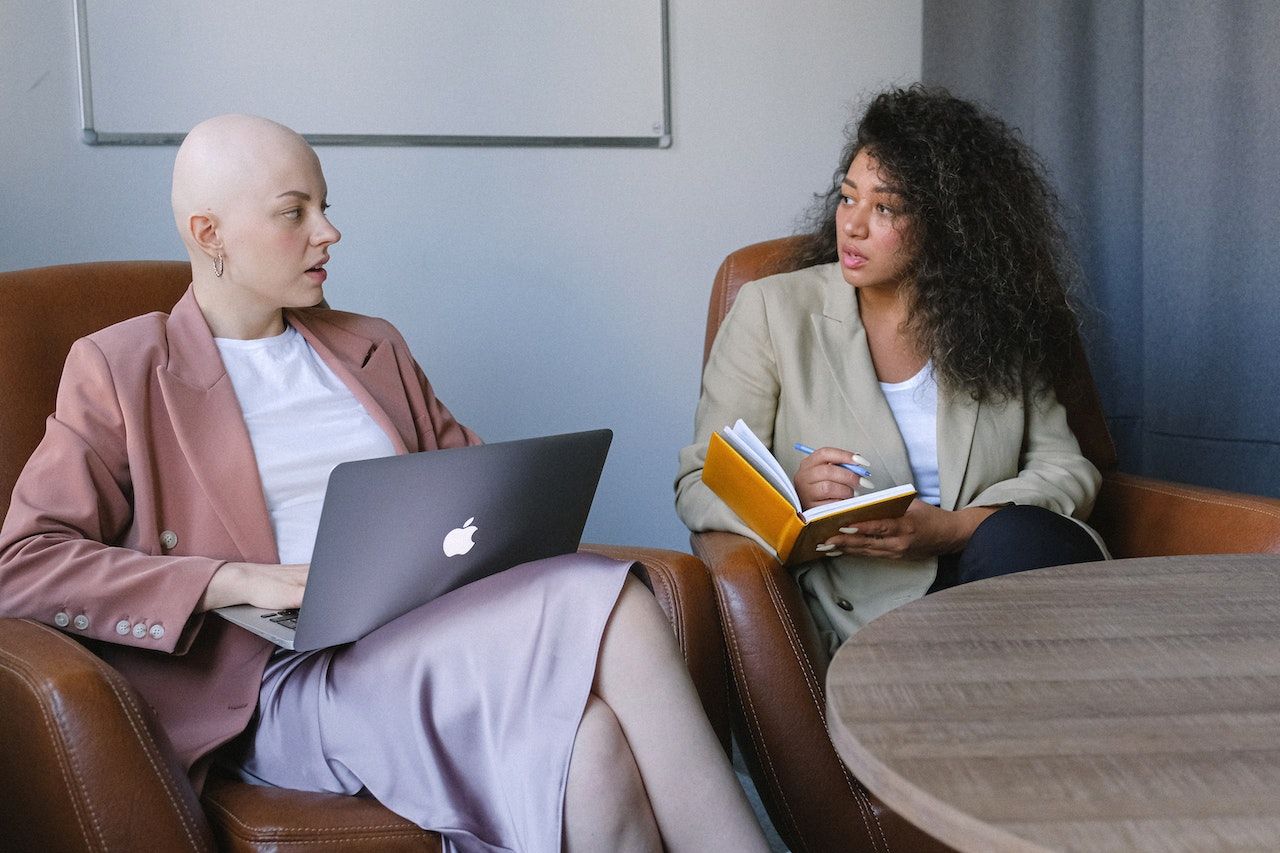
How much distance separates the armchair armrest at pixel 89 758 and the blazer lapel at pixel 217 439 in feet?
0.96

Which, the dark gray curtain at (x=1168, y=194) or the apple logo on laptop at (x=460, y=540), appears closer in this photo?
the apple logo on laptop at (x=460, y=540)

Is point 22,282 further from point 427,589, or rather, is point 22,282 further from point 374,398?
point 427,589

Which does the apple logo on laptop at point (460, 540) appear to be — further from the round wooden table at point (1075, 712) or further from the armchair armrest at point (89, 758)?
the round wooden table at point (1075, 712)

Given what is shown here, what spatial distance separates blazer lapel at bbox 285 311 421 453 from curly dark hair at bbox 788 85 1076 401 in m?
0.83

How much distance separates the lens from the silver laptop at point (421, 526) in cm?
118

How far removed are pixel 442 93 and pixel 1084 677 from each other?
6.00 feet

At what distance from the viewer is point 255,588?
134 centimetres

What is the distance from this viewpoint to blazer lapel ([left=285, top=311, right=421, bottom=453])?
164cm

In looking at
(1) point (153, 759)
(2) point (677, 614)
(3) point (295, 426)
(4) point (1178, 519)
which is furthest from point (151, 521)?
(4) point (1178, 519)

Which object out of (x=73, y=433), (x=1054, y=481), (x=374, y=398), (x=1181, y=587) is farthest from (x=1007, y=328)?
(x=73, y=433)

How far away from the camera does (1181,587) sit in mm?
1225

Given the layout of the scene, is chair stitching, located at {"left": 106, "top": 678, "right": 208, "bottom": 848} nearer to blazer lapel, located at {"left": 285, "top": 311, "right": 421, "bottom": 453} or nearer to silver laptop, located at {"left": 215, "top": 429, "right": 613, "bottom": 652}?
silver laptop, located at {"left": 215, "top": 429, "right": 613, "bottom": 652}

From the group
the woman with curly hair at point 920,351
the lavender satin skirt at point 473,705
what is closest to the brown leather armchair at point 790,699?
the woman with curly hair at point 920,351

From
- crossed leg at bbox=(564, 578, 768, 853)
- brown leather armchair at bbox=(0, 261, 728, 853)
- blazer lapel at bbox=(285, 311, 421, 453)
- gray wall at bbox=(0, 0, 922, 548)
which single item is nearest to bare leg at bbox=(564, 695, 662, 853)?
crossed leg at bbox=(564, 578, 768, 853)
